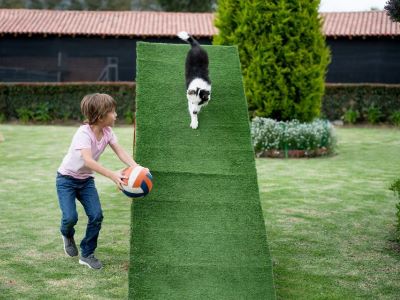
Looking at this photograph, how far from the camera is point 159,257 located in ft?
15.7

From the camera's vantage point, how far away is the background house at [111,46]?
26.4 m

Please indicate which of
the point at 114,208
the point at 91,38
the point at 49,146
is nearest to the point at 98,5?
the point at 91,38

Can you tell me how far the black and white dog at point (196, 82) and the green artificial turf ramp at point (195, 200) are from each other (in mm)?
170

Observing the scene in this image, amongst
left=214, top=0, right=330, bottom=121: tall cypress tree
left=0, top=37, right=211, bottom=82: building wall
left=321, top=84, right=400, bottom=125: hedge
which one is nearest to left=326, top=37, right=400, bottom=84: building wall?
left=321, top=84, right=400, bottom=125: hedge

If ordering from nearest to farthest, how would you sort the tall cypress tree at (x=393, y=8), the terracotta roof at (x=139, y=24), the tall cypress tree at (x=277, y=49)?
the tall cypress tree at (x=393, y=8) < the tall cypress tree at (x=277, y=49) < the terracotta roof at (x=139, y=24)

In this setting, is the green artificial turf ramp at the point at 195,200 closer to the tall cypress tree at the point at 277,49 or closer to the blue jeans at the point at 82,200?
the blue jeans at the point at 82,200

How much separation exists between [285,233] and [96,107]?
2895mm

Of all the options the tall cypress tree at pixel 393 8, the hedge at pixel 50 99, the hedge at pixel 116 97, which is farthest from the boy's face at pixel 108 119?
the hedge at pixel 50 99

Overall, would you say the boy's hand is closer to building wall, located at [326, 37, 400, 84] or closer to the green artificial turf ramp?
the green artificial turf ramp

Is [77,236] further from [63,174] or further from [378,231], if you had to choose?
[378,231]

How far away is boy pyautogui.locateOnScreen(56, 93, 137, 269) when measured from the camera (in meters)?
5.09

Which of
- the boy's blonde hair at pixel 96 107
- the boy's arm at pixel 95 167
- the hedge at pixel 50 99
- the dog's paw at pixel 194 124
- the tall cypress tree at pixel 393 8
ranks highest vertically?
the tall cypress tree at pixel 393 8

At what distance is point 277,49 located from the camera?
1373 cm

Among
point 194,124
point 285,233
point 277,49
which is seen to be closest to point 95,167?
point 194,124
